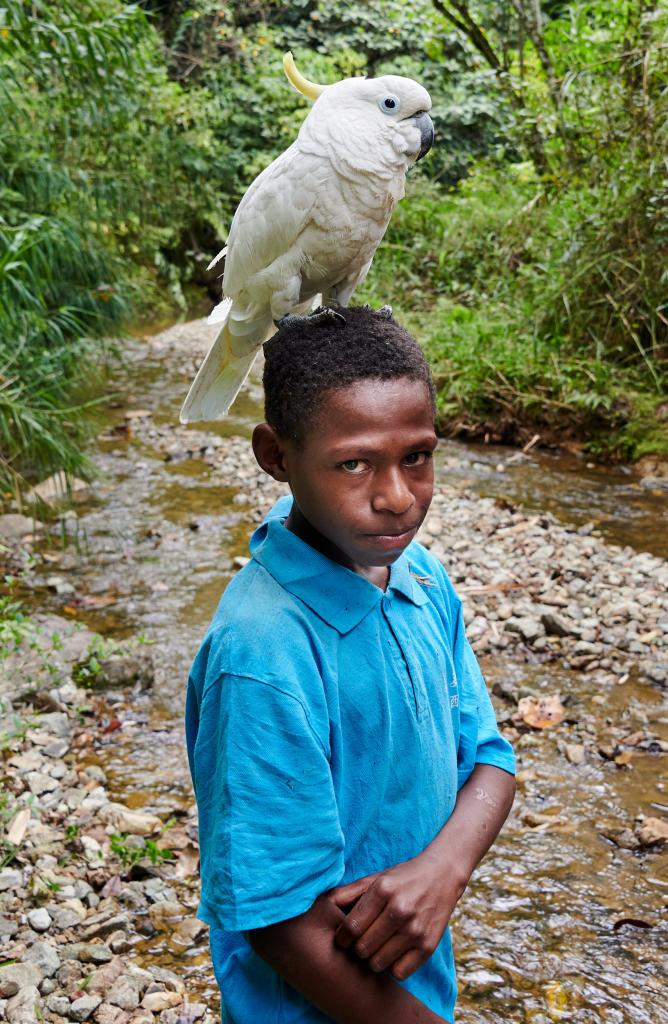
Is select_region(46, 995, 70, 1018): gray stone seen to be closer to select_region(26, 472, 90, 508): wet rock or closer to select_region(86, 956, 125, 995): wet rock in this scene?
select_region(86, 956, 125, 995): wet rock

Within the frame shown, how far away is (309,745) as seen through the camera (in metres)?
0.98

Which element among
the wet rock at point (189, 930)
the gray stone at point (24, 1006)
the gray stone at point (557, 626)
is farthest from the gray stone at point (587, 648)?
the gray stone at point (24, 1006)

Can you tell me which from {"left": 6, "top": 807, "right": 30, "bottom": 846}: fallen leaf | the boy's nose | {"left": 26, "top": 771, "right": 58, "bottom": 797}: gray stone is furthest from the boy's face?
{"left": 26, "top": 771, "right": 58, "bottom": 797}: gray stone

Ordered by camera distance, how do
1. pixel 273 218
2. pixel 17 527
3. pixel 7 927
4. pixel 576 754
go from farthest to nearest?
1. pixel 17 527
2. pixel 576 754
3. pixel 7 927
4. pixel 273 218

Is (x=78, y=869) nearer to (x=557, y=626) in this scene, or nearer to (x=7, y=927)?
(x=7, y=927)

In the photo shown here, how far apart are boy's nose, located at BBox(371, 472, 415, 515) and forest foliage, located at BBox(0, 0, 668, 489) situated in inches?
126

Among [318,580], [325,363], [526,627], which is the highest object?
[325,363]

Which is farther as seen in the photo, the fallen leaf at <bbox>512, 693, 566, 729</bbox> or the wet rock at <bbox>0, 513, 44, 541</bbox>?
the wet rock at <bbox>0, 513, 44, 541</bbox>

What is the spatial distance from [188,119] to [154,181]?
445 centimetres

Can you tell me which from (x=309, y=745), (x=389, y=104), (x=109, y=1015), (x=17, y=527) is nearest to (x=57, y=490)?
(x=17, y=527)

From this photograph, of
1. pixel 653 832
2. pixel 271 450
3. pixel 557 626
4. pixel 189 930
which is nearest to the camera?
pixel 271 450

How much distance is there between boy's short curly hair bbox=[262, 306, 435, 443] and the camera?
1083 mm

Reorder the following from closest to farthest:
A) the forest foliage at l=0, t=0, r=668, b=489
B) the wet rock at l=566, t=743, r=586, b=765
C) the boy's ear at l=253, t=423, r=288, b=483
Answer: the boy's ear at l=253, t=423, r=288, b=483 < the wet rock at l=566, t=743, r=586, b=765 < the forest foliage at l=0, t=0, r=668, b=489

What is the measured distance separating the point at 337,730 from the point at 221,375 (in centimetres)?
101
